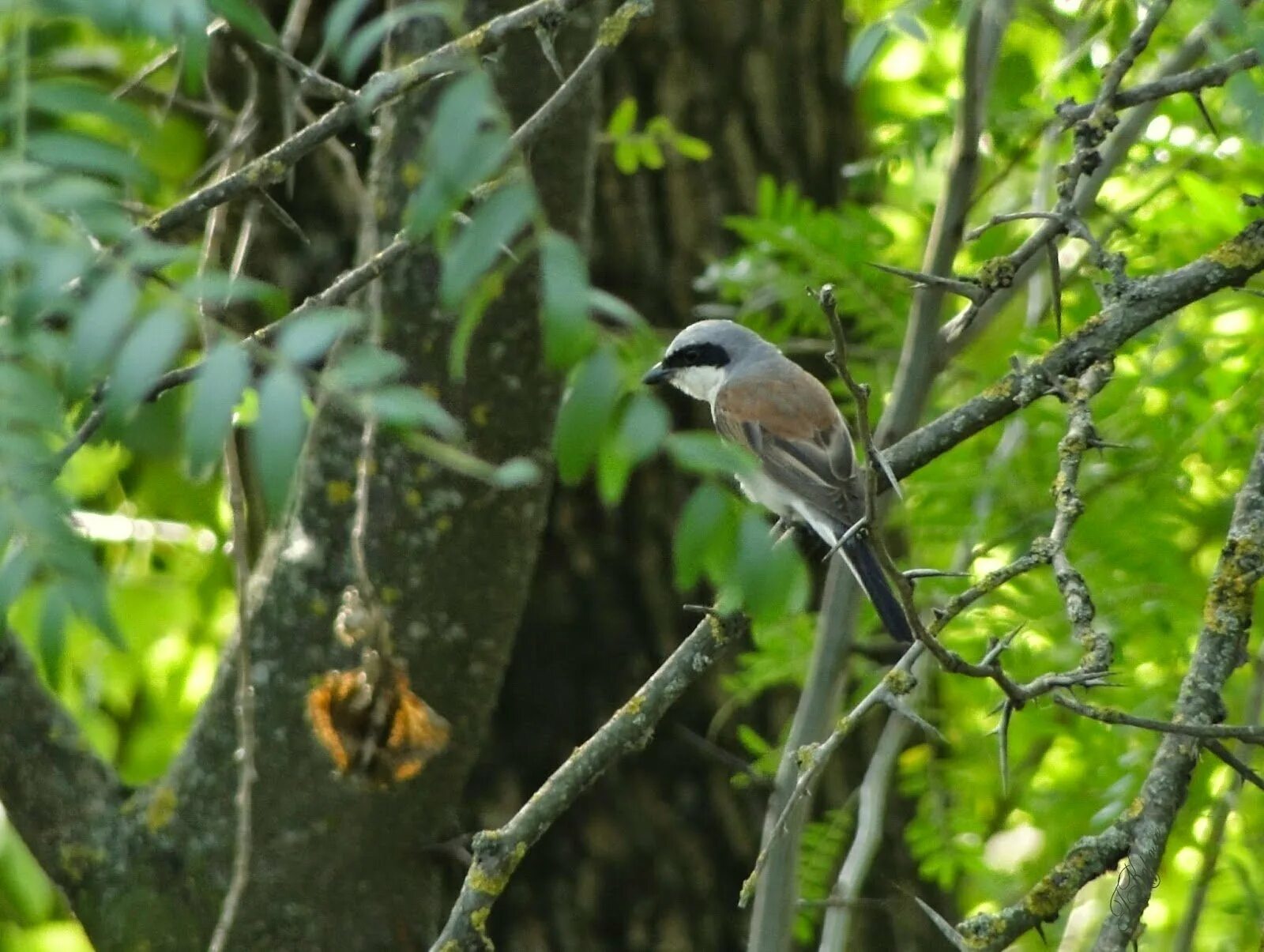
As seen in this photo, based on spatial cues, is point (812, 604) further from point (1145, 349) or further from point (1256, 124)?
point (1256, 124)

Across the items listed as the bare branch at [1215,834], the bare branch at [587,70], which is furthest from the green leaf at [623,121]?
the bare branch at [1215,834]

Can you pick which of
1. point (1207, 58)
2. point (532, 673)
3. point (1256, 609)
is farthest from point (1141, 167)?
point (532, 673)

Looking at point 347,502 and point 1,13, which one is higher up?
point 347,502

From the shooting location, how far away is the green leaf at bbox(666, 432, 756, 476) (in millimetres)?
1340

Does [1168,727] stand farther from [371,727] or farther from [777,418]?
[777,418]

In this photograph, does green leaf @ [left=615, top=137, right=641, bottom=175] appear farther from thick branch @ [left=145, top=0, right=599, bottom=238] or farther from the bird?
thick branch @ [left=145, top=0, right=599, bottom=238]

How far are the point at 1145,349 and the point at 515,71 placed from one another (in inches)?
80.1

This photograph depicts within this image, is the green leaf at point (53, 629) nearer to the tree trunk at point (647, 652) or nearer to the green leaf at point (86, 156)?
the green leaf at point (86, 156)

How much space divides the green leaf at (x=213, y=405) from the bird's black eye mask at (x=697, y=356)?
3.72 metres

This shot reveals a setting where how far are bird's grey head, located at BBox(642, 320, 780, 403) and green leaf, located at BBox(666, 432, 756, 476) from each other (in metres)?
3.53

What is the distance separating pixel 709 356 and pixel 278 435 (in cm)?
387

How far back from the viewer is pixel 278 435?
1.33 metres

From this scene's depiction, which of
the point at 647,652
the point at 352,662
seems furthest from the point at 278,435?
the point at 647,652

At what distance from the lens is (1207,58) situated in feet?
15.1
